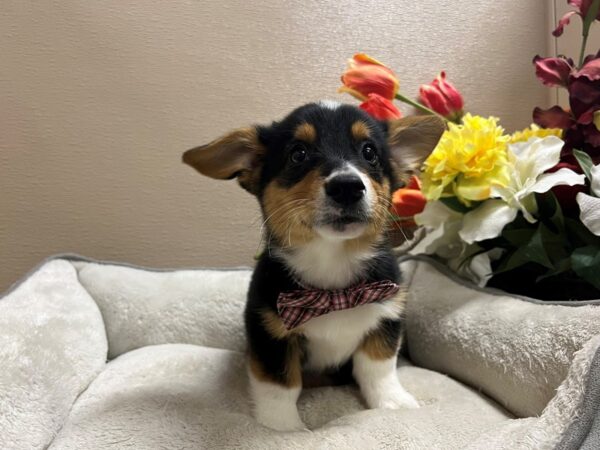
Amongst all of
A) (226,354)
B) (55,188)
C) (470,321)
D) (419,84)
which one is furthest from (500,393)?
(55,188)

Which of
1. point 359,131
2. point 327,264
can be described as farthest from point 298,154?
point 327,264

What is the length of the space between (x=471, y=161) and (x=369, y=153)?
30 centimetres

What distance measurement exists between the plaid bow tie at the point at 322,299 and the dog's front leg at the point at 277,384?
0.24ft

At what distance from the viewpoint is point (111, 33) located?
5.54ft

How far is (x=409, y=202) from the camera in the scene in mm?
1484

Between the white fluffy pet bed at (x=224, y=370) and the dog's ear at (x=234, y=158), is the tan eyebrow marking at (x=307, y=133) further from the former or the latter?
the white fluffy pet bed at (x=224, y=370)

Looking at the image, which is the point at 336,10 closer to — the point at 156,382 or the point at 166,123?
the point at 166,123

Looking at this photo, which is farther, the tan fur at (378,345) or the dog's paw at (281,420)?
the tan fur at (378,345)

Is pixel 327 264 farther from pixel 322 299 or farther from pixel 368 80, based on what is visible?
pixel 368 80

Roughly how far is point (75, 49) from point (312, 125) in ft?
3.43

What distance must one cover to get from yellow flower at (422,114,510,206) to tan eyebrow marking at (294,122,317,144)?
0.37 m

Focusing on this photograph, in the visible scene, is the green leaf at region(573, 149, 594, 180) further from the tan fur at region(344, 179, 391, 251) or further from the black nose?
the black nose

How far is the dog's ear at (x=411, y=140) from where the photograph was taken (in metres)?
1.21

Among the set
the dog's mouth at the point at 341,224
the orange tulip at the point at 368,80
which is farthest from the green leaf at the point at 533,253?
the orange tulip at the point at 368,80
